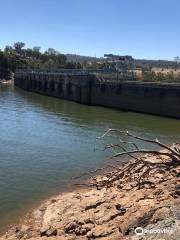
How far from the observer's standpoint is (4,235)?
14906 millimetres

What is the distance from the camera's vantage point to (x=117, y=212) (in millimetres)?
13625

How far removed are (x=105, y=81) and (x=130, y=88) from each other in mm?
6099

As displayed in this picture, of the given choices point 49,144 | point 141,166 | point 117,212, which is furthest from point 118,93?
point 117,212

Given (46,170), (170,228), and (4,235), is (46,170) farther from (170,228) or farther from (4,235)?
(170,228)

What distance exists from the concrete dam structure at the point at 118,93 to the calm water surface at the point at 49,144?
2722 millimetres

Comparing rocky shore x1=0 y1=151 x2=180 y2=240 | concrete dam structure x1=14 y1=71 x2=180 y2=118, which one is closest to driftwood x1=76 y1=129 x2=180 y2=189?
rocky shore x1=0 y1=151 x2=180 y2=240

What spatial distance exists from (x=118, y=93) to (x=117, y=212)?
157 feet

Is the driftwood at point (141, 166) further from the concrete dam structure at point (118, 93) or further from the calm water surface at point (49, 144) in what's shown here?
the concrete dam structure at point (118, 93)

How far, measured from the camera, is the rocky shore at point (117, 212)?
35.3 feet

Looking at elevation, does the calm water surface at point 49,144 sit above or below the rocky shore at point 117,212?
below

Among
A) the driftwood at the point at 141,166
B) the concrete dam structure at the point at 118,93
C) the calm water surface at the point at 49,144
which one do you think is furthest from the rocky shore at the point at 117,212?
the concrete dam structure at the point at 118,93

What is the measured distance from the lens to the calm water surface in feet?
66.3

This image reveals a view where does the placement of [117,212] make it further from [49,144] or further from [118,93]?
[118,93]

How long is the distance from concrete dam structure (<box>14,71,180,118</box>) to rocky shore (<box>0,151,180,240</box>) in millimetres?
34802
